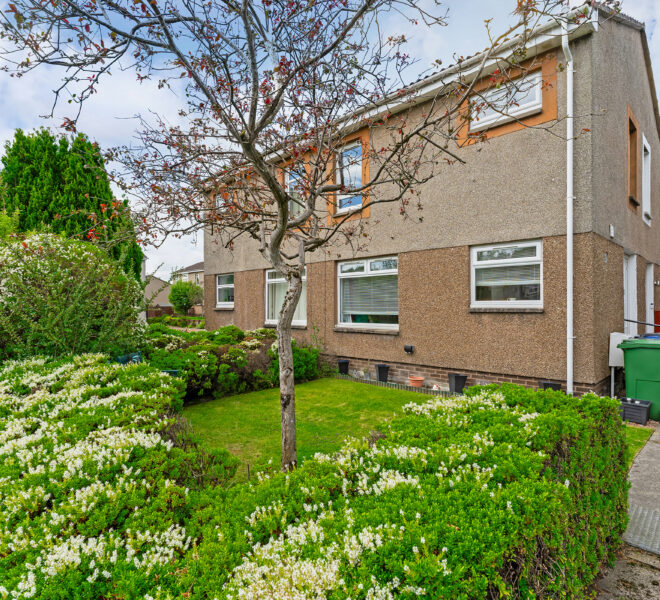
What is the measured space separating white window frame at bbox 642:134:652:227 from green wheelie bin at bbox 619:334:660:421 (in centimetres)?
478

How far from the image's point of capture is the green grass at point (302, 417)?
194 inches

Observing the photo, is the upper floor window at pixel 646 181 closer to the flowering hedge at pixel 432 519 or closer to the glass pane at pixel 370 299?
the glass pane at pixel 370 299

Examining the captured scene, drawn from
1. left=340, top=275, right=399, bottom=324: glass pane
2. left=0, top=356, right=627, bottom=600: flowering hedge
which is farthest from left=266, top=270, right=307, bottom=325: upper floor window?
left=0, top=356, right=627, bottom=600: flowering hedge

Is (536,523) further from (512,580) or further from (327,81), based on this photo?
(327,81)

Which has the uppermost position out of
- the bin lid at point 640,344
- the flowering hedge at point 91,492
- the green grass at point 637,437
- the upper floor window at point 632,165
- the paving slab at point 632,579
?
the upper floor window at point 632,165

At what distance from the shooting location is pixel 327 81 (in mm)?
3410

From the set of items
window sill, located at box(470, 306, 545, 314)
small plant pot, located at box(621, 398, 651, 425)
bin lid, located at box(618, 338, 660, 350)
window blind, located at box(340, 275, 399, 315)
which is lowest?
small plant pot, located at box(621, 398, 651, 425)

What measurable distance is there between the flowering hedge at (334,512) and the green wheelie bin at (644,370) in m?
3.99

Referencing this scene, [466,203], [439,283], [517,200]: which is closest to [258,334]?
[439,283]

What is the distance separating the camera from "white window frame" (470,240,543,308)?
659cm

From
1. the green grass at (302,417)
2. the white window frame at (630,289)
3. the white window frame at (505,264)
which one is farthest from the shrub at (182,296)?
the white window frame at (630,289)

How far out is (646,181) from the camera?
9719 millimetres

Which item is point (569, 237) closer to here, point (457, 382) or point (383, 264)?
point (457, 382)

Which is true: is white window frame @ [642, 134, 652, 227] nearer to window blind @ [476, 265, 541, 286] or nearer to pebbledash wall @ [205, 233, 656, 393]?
pebbledash wall @ [205, 233, 656, 393]
